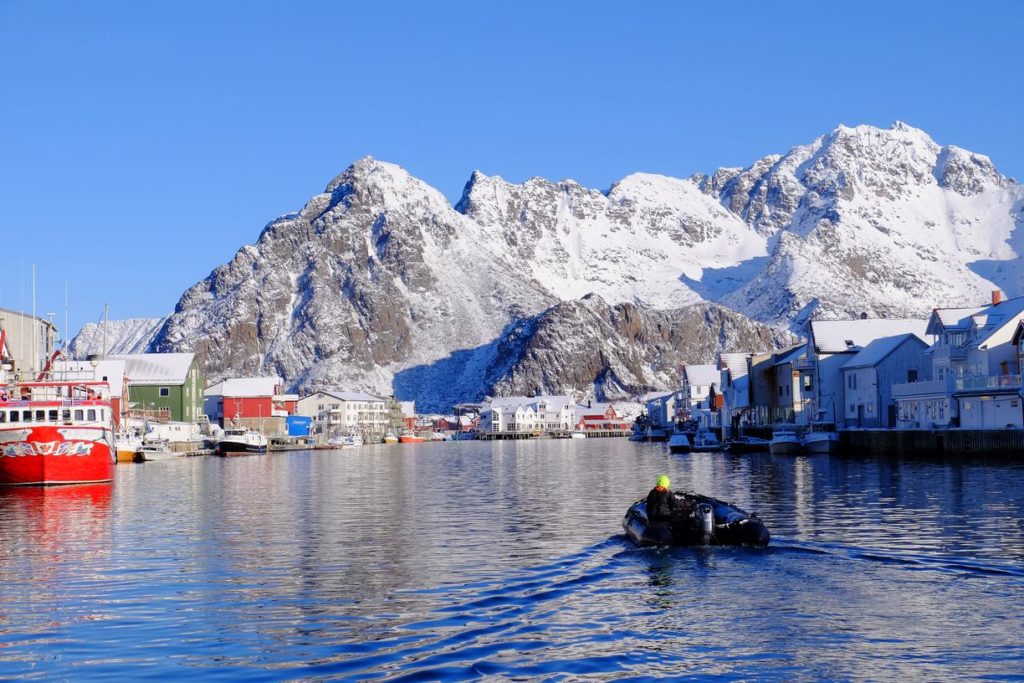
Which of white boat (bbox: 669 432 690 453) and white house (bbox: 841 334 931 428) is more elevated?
white house (bbox: 841 334 931 428)

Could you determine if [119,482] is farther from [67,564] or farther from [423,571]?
[423,571]

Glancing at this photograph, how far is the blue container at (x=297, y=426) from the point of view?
628 ft

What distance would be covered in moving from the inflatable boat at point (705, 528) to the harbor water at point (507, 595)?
0.46 meters

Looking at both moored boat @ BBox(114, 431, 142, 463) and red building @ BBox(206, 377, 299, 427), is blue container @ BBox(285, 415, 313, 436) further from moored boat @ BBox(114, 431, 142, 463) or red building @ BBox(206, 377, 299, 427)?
moored boat @ BBox(114, 431, 142, 463)

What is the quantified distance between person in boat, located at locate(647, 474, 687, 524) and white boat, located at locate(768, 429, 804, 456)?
2904 inches

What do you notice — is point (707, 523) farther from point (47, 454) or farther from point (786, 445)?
point (786, 445)

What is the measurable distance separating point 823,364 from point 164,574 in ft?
306

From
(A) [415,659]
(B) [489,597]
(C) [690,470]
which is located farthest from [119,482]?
(A) [415,659]

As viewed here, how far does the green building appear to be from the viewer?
515ft

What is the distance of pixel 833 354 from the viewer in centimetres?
11362

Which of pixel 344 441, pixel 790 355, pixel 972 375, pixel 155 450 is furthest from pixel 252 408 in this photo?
pixel 972 375

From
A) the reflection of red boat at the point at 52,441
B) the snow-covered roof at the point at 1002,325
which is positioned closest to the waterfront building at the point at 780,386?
the snow-covered roof at the point at 1002,325

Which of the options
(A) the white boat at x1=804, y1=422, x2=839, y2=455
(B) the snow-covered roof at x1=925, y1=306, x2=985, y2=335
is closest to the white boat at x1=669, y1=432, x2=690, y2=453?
(A) the white boat at x1=804, y1=422, x2=839, y2=455

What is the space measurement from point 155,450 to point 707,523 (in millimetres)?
98996
